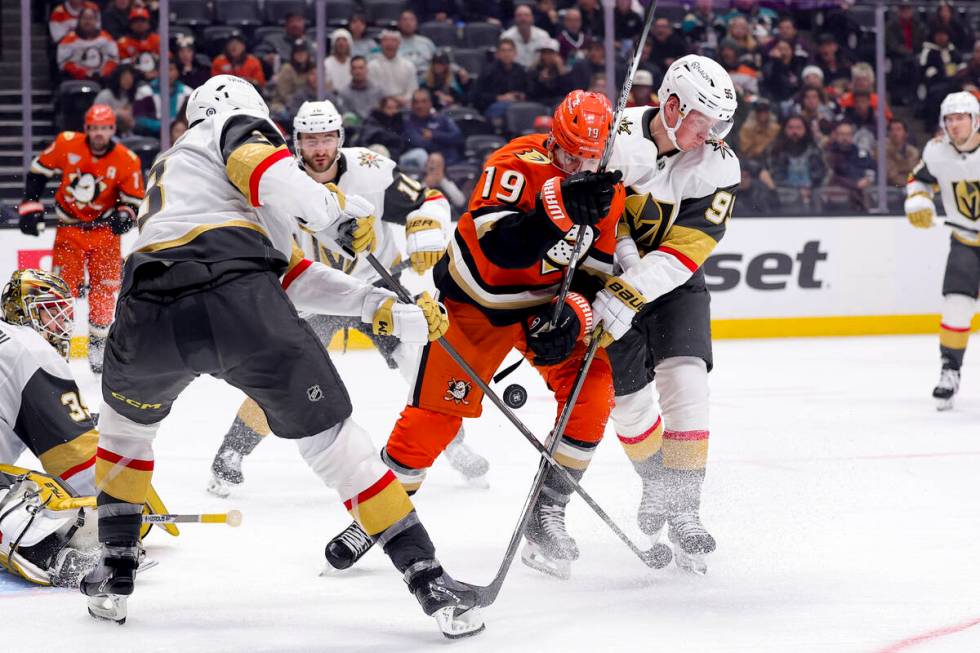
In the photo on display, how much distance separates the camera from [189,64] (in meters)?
7.76

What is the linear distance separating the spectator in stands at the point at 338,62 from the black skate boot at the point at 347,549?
5.36 m

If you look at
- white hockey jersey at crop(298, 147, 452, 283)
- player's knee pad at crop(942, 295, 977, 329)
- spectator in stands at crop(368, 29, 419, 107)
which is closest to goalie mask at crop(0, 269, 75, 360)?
white hockey jersey at crop(298, 147, 452, 283)

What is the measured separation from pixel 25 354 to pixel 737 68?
6963mm

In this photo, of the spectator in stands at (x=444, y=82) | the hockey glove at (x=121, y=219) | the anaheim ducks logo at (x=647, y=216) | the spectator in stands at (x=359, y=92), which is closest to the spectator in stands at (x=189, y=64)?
the spectator in stands at (x=359, y=92)

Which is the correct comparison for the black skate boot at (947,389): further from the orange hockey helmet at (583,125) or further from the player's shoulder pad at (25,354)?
the player's shoulder pad at (25,354)

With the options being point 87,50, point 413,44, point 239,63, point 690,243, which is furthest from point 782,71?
point 690,243

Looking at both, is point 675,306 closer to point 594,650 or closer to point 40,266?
point 594,650

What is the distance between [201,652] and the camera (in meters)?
2.46

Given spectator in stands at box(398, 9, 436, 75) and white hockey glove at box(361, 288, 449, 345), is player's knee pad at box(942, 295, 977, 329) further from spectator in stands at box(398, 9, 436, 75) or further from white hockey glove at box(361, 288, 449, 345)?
spectator in stands at box(398, 9, 436, 75)

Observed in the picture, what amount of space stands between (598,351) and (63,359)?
134 centimetres

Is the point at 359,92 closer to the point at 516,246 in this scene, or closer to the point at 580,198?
the point at 516,246

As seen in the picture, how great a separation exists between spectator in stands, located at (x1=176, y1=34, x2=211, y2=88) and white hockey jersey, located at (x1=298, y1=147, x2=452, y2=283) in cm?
371

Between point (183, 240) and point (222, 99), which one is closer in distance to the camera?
point (183, 240)

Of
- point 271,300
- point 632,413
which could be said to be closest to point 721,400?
point 632,413
